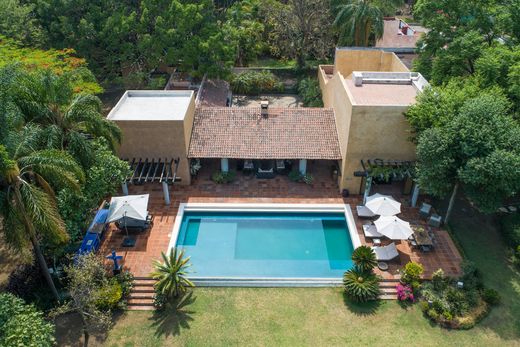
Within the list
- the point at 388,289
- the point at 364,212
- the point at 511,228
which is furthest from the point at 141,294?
the point at 511,228

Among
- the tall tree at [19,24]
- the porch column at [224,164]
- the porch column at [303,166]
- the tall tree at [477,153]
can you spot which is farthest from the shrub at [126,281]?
the tall tree at [19,24]

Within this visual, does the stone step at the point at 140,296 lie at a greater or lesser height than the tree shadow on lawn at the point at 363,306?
lesser

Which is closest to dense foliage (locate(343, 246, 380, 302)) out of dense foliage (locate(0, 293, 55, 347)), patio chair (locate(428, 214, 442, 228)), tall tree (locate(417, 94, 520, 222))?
tall tree (locate(417, 94, 520, 222))

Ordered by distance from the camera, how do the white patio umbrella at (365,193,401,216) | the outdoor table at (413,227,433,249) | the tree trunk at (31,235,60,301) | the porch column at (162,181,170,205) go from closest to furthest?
the tree trunk at (31,235,60,301)
the outdoor table at (413,227,433,249)
the white patio umbrella at (365,193,401,216)
the porch column at (162,181,170,205)

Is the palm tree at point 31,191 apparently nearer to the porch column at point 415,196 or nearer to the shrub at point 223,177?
the shrub at point 223,177

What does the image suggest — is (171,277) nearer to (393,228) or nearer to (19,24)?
(393,228)

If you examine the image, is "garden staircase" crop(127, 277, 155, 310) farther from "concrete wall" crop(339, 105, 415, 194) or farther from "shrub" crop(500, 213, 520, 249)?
"shrub" crop(500, 213, 520, 249)
